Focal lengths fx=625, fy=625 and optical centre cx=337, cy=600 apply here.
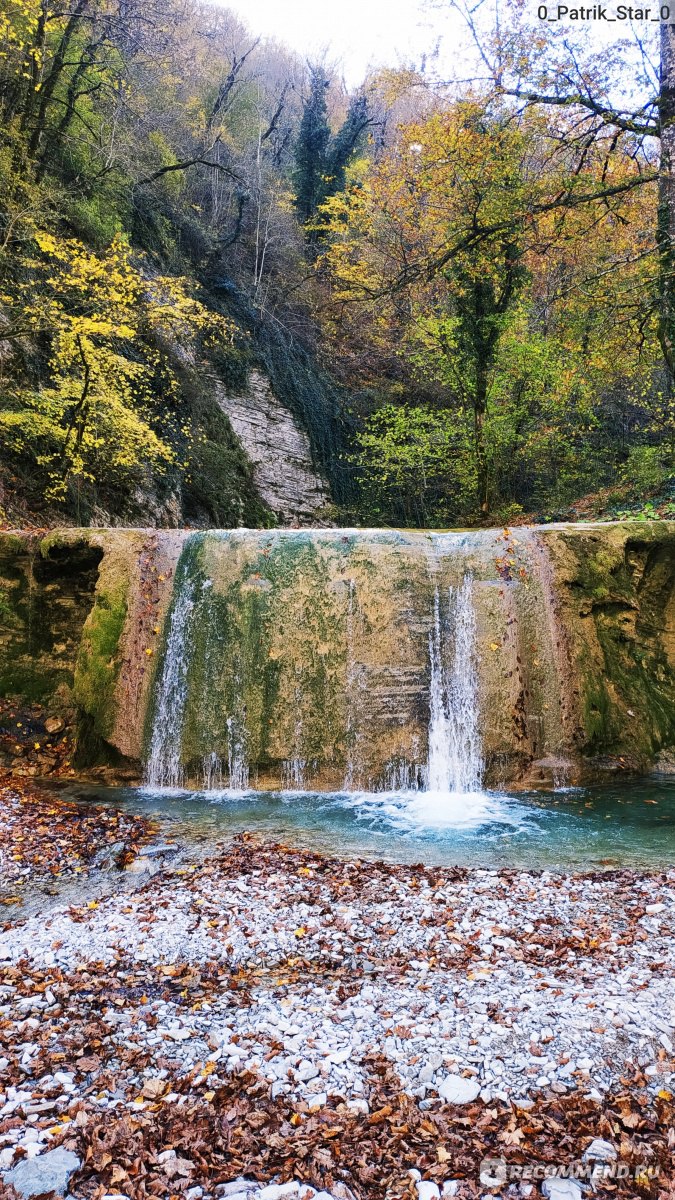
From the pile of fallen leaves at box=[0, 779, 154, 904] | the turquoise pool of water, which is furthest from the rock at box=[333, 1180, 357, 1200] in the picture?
the pile of fallen leaves at box=[0, 779, 154, 904]

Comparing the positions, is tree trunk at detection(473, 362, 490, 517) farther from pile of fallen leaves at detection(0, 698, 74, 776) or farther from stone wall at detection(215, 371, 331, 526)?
pile of fallen leaves at detection(0, 698, 74, 776)

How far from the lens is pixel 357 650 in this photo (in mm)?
7793

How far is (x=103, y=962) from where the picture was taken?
349 centimetres

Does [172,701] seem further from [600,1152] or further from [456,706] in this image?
[600,1152]

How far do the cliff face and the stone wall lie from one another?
10469 millimetres

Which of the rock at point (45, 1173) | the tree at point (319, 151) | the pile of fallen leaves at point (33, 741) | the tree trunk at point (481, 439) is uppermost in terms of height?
the tree at point (319, 151)

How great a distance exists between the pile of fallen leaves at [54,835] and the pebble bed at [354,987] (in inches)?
27.5

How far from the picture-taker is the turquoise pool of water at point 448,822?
5.22 meters

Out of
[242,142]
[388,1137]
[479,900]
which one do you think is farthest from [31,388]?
[242,142]

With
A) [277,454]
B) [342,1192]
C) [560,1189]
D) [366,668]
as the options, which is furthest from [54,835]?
[277,454]

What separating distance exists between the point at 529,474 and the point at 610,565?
10938mm

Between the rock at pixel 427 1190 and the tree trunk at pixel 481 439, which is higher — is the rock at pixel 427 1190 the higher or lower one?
the lower one

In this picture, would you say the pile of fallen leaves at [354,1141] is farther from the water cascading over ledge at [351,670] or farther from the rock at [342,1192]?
the water cascading over ledge at [351,670]

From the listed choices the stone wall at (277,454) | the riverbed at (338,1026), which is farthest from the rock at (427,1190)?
the stone wall at (277,454)
